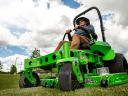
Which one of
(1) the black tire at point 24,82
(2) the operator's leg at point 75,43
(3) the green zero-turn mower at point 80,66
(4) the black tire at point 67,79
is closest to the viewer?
(4) the black tire at point 67,79

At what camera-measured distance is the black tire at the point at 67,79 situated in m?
7.18

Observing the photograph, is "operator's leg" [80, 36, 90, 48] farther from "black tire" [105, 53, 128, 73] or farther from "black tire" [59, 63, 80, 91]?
"black tire" [59, 63, 80, 91]

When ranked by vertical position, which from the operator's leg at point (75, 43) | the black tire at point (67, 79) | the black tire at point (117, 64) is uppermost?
the operator's leg at point (75, 43)

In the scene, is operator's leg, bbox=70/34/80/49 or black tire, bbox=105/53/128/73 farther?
black tire, bbox=105/53/128/73

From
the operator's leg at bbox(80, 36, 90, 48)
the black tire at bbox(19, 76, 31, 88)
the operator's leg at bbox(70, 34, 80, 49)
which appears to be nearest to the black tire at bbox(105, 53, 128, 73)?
the operator's leg at bbox(80, 36, 90, 48)

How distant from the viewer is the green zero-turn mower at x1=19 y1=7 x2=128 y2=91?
24.6 ft

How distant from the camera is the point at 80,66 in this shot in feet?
27.1

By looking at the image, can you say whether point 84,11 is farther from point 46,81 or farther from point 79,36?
point 46,81

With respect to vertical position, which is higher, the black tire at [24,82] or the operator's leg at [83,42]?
the operator's leg at [83,42]

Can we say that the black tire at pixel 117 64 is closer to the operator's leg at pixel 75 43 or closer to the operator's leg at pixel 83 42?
the operator's leg at pixel 83 42

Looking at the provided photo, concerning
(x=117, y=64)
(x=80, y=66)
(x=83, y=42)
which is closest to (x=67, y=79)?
(x=80, y=66)

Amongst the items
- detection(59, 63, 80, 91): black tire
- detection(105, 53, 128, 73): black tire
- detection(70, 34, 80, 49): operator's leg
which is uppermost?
detection(70, 34, 80, 49): operator's leg

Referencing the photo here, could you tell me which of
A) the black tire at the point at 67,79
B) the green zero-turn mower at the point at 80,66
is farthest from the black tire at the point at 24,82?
the black tire at the point at 67,79

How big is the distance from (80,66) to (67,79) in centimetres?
118
